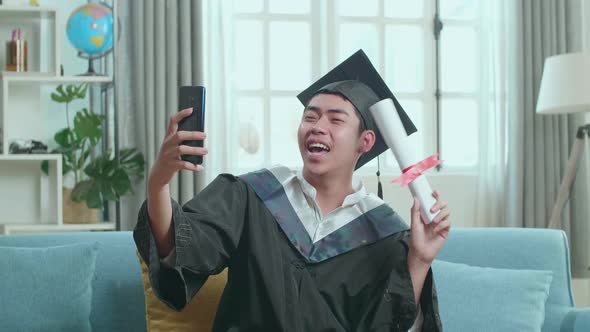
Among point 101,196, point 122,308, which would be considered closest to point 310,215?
point 122,308

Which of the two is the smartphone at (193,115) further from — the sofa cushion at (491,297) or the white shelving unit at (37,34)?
the white shelving unit at (37,34)

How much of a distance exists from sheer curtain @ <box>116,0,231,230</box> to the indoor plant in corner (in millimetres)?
123

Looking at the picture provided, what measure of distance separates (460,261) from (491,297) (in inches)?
9.8

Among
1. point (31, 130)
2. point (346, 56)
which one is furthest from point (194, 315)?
point (346, 56)

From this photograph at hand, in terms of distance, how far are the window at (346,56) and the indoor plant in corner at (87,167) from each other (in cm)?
67

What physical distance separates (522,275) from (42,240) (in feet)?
4.33

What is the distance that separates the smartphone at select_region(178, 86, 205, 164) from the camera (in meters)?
1.64

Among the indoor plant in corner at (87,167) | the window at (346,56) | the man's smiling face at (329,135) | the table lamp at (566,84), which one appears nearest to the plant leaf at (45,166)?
the indoor plant in corner at (87,167)

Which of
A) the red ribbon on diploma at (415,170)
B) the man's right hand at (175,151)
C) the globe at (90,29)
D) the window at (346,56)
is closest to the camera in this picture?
the man's right hand at (175,151)

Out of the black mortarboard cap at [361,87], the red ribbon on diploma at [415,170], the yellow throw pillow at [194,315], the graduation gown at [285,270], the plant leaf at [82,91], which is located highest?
the plant leaf at [82,91]

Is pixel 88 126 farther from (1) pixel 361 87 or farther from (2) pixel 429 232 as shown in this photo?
(2) pixel 429 232

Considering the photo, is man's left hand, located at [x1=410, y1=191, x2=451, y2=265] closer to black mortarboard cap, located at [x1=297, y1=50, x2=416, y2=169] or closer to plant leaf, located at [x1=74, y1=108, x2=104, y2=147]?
black mortarboard cap, located at [x1=297, y1=50, x2=416, y2=169]

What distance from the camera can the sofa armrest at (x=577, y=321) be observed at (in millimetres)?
2395

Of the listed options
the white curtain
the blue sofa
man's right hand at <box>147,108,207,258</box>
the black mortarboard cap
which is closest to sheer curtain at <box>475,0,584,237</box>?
the white curtain
